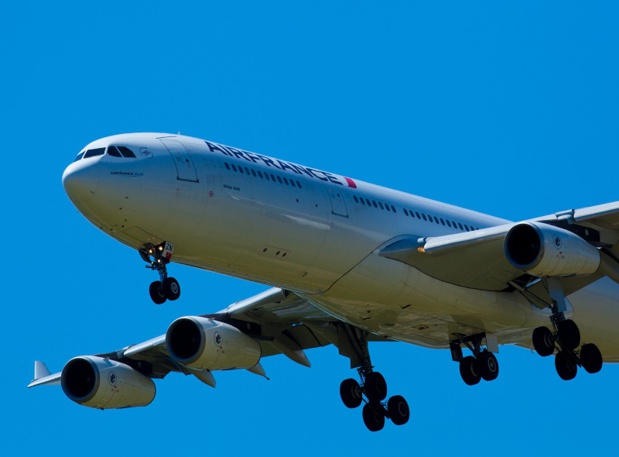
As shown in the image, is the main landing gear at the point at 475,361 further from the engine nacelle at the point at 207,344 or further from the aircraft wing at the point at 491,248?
the engine nacelle at the point at 207,344

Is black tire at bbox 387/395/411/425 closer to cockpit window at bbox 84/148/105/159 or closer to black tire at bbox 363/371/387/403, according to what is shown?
black tire at bbox 363/371/387/403

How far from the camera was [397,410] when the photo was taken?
43.2 meters

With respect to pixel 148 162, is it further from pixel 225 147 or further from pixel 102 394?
pixel 102 394

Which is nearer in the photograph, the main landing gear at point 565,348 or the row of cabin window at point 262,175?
the row of cabin window at point 262,175

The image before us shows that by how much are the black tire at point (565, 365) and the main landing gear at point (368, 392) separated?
551 cm

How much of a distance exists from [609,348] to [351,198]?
11007 millimetres

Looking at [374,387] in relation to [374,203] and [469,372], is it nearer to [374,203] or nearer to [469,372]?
[469,372]

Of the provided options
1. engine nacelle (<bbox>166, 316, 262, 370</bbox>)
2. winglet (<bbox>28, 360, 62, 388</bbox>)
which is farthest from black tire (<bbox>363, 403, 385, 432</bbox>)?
winglet (<bbox>28, 360, 62, 388</bbox>)

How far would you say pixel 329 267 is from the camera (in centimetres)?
3731

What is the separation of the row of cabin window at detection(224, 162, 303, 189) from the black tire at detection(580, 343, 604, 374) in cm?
969

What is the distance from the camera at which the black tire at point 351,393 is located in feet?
142

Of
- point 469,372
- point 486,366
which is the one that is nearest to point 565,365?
point 486,366

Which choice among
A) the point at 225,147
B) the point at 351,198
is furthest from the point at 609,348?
the point at 225,147

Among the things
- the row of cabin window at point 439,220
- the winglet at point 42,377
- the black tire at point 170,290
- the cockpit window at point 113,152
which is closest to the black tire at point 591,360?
the row of cabin window at point 439,220
